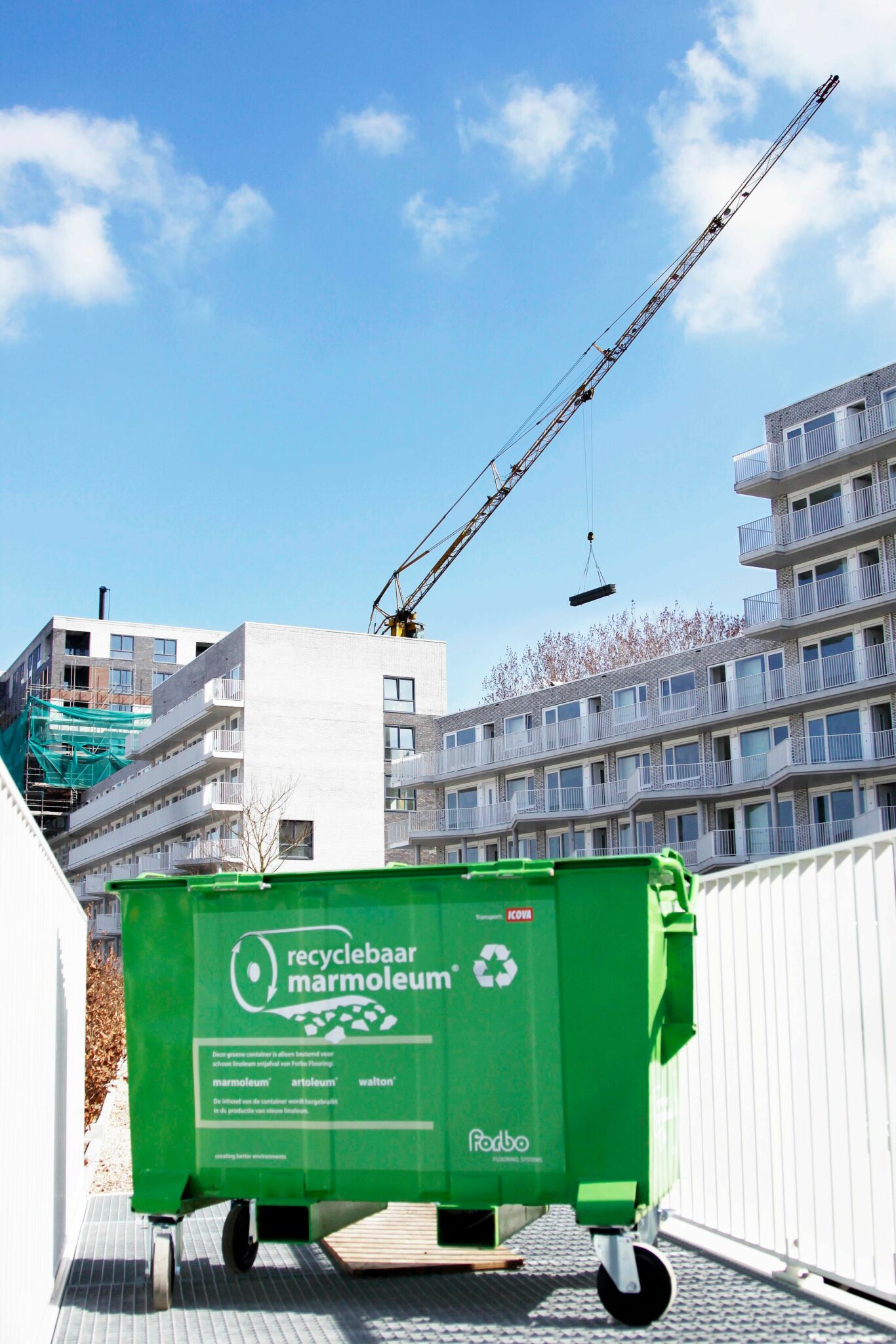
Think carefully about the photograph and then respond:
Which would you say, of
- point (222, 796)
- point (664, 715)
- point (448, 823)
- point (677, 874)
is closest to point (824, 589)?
point (664, 715)

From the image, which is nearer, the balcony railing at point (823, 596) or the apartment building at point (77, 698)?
the balcony railing at point (823, 596)

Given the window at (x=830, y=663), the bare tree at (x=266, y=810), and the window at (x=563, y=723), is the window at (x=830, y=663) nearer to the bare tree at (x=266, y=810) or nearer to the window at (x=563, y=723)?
the window at (x=563, y=723)

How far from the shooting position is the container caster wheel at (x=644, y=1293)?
5.52 meters

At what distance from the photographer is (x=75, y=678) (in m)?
92.2

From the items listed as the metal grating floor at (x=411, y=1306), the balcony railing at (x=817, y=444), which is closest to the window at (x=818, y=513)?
the balcony railing at (x=817, y=444)

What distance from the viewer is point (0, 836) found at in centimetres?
456

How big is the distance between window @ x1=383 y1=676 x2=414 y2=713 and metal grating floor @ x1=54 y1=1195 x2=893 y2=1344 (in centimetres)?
5742

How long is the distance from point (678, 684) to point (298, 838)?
2008cm

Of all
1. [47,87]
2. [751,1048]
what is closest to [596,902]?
[751,1048]

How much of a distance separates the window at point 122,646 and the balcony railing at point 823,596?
199ft

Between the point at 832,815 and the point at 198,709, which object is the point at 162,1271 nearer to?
the point at 832,815

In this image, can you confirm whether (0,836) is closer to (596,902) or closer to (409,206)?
(596,902)

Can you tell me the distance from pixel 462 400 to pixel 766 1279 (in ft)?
71.7

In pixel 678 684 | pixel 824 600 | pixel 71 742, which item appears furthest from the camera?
pixel 71 742
